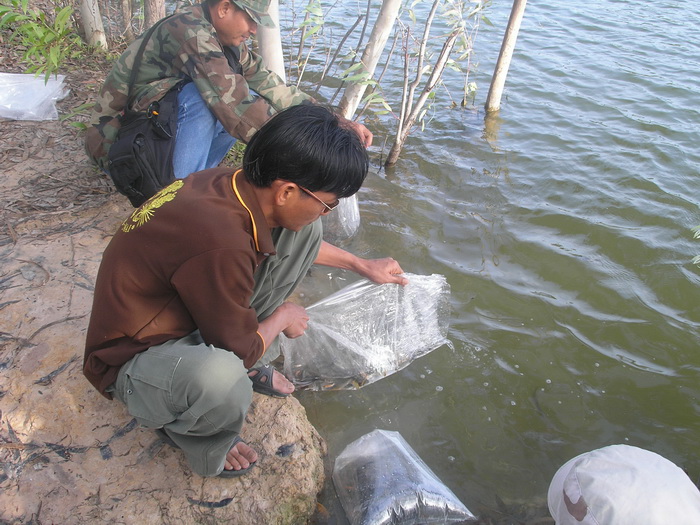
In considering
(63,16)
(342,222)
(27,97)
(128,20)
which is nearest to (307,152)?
(342,222)

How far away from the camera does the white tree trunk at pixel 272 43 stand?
3.10m

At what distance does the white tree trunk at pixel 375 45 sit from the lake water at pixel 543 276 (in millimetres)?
718

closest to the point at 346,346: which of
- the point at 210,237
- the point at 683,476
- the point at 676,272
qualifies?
the point at 210,237

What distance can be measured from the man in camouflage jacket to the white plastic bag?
1517 mm

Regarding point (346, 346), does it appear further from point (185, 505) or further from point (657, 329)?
point (657, 329)

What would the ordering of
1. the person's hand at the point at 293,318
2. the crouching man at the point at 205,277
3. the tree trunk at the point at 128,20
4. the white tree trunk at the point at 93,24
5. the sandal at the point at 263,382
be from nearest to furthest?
the crouching man at the point at 205,277 → the person's hand at the point at 293,318 → the sandal at the point at 263,382 → the white tree trunk at the point at 93,24 → the tree trunk at the point at 128,20

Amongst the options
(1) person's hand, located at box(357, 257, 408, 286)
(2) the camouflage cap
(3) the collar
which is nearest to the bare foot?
(3) the collar

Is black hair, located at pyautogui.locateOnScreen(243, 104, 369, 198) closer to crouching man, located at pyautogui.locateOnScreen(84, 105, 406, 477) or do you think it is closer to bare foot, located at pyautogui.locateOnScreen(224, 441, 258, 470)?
crouching man, located at pyautogui.locateOnScreen(84, 105, 406, 477)

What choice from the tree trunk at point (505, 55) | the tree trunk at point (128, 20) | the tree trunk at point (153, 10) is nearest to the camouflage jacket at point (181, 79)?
A: the tree trunk at point (153, 10)

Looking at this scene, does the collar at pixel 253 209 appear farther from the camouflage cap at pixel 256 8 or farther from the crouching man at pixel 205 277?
the camouflage cap at pixel 256 8

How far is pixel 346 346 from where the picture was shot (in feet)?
7.54

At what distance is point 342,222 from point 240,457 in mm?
1806

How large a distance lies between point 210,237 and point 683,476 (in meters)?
1.64

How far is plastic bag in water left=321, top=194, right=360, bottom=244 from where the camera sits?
128 inches
